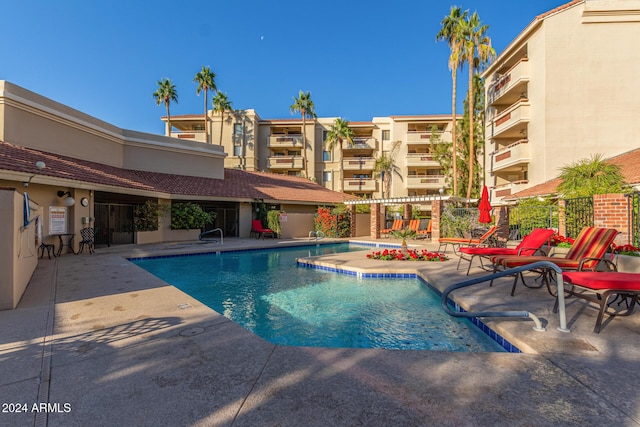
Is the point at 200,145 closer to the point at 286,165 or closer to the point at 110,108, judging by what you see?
the point at 110,108

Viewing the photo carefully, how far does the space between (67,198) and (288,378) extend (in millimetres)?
13521

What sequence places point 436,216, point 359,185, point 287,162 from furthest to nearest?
point 287,162 → point 359,185 → point 436,216

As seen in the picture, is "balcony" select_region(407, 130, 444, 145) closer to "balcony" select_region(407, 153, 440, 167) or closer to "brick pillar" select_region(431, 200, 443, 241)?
"balcony" select_region(407, 153, 440, 167)

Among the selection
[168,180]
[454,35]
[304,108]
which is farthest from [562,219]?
[304,108]

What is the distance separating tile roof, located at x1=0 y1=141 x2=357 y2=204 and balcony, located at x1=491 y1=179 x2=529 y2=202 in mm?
12310

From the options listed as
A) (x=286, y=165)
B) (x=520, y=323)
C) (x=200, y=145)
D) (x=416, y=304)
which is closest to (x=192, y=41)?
(x=200, y=145)

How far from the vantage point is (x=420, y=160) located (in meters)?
34.1

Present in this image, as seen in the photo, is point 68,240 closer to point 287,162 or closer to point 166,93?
point 287,162

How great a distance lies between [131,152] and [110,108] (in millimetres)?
5143

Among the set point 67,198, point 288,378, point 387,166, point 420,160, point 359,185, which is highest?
point 420,160

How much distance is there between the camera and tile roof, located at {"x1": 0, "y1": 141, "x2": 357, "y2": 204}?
11.0 metres

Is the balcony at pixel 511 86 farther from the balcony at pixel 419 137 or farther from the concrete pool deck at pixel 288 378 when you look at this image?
the concrete pool deck at pixel 288 378

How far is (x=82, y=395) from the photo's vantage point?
2479 millimetres

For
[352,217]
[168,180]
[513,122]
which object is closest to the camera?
[168,180]
